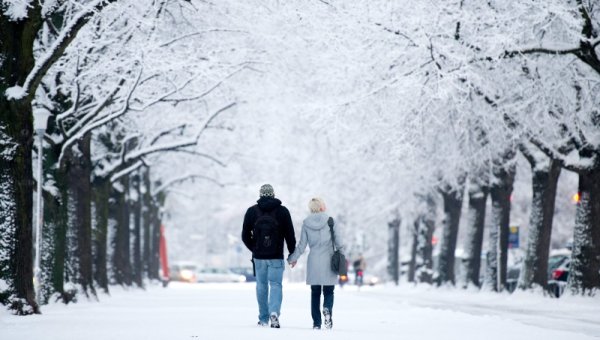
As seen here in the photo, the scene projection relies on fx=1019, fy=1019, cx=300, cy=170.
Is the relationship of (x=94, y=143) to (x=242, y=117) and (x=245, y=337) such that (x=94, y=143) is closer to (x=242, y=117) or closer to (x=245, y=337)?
(x=242, y=117)

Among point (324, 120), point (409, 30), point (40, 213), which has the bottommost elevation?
point (40, 213)

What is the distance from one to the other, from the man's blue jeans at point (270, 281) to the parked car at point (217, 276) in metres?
54.9

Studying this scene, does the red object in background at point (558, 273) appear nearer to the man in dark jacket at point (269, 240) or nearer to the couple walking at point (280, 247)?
the couple walking at point (280, 247)

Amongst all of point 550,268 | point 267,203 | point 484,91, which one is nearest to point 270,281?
point 267,203

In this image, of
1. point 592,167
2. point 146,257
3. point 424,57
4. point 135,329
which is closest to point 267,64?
point 424,57

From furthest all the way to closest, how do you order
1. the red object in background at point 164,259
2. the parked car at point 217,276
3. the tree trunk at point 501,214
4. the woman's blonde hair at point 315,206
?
1. the parked car at point 217,276
2. the red object in background at point 164,259
3. the tree trunk at point 501,214
4. the woman's blonde hair at point 315,206

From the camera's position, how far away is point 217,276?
69.4 meters

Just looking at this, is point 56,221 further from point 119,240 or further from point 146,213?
point 146,213

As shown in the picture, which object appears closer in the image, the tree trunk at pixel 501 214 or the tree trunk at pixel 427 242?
the tree trunk at pixel 501 214

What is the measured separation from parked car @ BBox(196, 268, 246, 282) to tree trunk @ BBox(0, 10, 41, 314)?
52979mm

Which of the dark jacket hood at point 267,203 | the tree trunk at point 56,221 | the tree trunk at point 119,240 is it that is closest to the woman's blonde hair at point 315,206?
the dark jacket hood at point 267,203

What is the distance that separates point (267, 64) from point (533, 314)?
10600 mm

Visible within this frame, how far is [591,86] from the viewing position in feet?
72.6

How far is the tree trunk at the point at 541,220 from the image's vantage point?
27531mm
